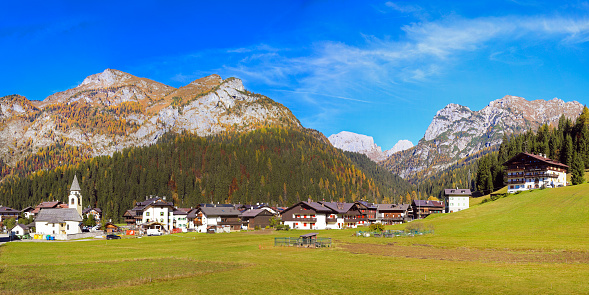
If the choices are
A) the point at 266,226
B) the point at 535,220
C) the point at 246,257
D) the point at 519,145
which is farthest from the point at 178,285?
the point at 519,145

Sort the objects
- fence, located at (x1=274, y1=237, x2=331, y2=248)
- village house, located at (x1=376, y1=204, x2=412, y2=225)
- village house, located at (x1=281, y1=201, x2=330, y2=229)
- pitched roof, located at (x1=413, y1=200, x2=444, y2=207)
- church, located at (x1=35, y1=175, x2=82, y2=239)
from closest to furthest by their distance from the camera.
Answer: fence, located at (x1=274, y1=237, x2=331, y2=248) < church, located at (x1=35, y1=175, x2=82, y2=239) < village house, located at (x1=281, y1=201, x2=330, y2=229) < village house, located at (x1=376, y1=204, x2=412, y2=225) < pitched roof, located at (x1=413, y1=200, x2=444, y2=207)

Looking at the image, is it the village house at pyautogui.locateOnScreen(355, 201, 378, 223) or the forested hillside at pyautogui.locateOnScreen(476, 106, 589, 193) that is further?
the village house at pyautogui.locateOnScreen(355, 201, 378, 223)

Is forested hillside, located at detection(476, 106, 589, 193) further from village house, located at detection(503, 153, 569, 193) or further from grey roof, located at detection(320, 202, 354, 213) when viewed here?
grey roof, located at detection(320, 202, 354, 213)

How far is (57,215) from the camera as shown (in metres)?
117

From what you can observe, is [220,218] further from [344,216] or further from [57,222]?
[57,222]

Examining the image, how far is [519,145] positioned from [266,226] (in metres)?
111

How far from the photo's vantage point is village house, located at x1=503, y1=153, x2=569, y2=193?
130 m

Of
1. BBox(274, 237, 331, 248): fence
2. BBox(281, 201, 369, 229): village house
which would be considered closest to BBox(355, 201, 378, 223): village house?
BBox(281, 201, 369, 229): village house

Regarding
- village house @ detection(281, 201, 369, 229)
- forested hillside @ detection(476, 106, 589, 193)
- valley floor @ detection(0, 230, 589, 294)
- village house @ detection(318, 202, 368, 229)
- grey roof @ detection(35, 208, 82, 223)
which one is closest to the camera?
valley floor @ detection(0, 230, 589, 294)

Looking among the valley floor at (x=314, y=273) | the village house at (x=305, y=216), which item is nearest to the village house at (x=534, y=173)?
the village house at (x=305, y=216)

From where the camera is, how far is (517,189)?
13500 centimetres

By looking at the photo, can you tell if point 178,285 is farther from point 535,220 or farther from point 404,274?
point 535,220

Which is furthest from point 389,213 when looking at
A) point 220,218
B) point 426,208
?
point 220,218

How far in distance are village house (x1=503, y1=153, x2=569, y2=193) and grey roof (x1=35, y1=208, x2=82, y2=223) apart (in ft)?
436
